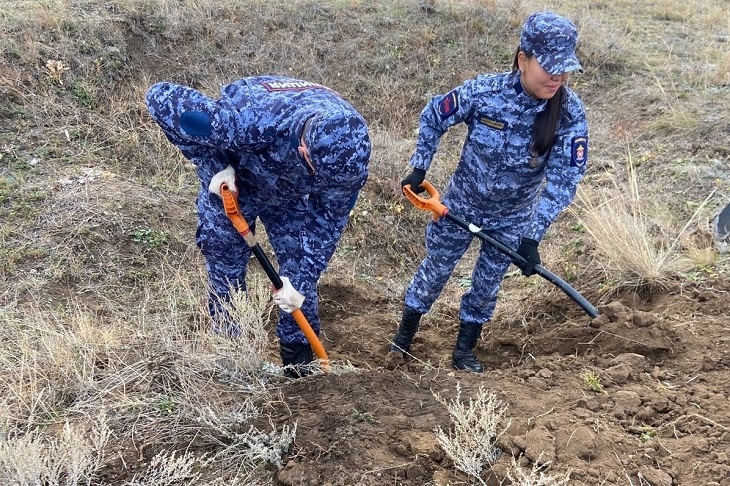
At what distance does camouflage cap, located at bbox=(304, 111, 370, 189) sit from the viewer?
2.26 meters

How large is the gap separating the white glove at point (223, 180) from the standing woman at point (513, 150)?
3.09 ft

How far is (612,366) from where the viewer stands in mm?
2926

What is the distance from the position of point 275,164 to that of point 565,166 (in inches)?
54.7

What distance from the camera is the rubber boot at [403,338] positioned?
366 centimetres

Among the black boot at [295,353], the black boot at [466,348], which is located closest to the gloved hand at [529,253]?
the black boot at [466,348]

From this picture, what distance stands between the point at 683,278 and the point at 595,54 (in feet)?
18.1

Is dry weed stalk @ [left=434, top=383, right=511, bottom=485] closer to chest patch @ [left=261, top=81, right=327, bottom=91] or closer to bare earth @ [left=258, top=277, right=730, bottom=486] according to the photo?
bare earth @ [left=258, top=277, right=730, bottom=486]

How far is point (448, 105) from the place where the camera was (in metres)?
3.07

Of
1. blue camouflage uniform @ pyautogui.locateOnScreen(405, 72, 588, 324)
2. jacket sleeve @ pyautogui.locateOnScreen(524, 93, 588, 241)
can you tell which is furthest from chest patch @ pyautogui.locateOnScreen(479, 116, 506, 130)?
jacket sleeve @ pyautogui.locateOnScreen(524, 93, 588, 241)

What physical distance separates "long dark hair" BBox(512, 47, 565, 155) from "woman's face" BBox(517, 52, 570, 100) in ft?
0.14

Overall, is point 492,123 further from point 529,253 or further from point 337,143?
point 337,143

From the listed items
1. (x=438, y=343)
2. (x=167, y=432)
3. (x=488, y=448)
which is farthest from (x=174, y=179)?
(x=488, y=448)

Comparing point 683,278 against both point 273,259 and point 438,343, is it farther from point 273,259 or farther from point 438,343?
point 273,259

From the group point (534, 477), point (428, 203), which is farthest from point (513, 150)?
point (534, 477)
